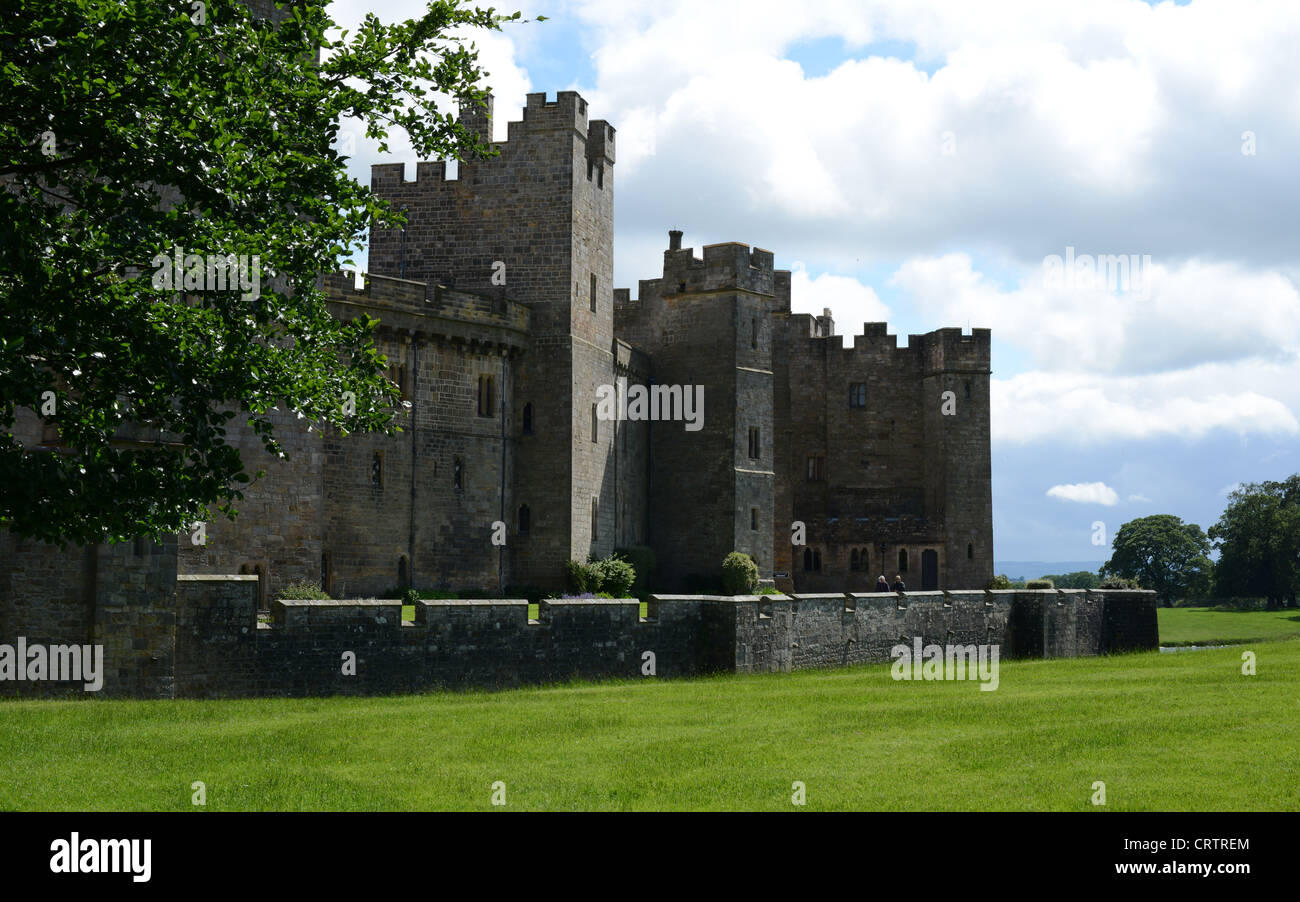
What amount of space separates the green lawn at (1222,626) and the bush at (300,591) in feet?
95.7

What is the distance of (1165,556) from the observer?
92.8 m

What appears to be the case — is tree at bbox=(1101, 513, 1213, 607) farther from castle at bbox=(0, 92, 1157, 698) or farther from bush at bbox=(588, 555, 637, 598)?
bush at bbox=(588, 555, 637, 598)

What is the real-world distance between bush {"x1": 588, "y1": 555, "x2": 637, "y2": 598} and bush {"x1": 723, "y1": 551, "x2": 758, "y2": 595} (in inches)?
191

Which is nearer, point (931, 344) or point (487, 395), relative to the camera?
point (487, 395)

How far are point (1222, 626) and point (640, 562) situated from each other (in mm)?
25585

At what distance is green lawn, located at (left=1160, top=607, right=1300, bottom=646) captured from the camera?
4453cm

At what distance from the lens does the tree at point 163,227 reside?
480 inches

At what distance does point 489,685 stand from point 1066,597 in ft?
59.4

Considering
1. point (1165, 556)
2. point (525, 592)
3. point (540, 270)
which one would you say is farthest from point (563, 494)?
point (1165, 556)

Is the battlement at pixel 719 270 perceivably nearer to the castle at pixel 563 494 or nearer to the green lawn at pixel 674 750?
the castle at pixel 563 494

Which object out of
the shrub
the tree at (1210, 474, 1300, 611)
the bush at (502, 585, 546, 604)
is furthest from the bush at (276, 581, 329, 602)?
the tree at (1210, 474, 1300, 611)

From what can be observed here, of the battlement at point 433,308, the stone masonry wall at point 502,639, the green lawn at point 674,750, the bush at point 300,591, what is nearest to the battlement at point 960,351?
the battlement at point 433,308

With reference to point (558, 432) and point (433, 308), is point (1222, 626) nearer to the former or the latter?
point (558, 432)

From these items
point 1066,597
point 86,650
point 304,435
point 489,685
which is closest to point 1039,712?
point 489,685
